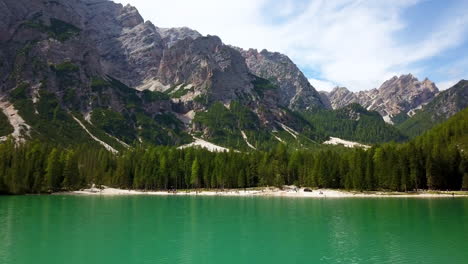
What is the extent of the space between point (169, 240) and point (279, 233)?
17090 millimetres

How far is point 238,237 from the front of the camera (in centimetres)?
5681

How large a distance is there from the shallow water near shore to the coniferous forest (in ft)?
178

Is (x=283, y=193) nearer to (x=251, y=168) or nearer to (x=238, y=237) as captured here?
(x=251, y=168)

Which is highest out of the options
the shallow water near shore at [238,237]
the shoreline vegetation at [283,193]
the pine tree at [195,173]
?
the pine tree at [195,173]

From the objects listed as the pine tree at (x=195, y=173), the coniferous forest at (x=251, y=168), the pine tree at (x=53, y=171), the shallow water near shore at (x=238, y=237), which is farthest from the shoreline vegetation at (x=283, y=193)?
the shallow water near shore at (x=238, y=237)

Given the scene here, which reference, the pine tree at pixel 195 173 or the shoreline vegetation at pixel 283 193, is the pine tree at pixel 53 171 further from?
the pine tree at pixel 195 173

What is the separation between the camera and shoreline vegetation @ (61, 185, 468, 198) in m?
128

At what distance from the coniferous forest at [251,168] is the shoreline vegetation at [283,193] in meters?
5.20

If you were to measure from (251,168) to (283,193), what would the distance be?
93.6 ft

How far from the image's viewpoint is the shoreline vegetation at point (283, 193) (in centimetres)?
12756

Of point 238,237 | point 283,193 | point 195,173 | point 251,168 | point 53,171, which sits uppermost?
point 251,168

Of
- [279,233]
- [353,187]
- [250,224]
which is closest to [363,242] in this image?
[279,233]

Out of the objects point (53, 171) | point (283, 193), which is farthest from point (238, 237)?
point (53, 171)

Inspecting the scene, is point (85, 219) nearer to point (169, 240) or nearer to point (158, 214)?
point (158, 214)
